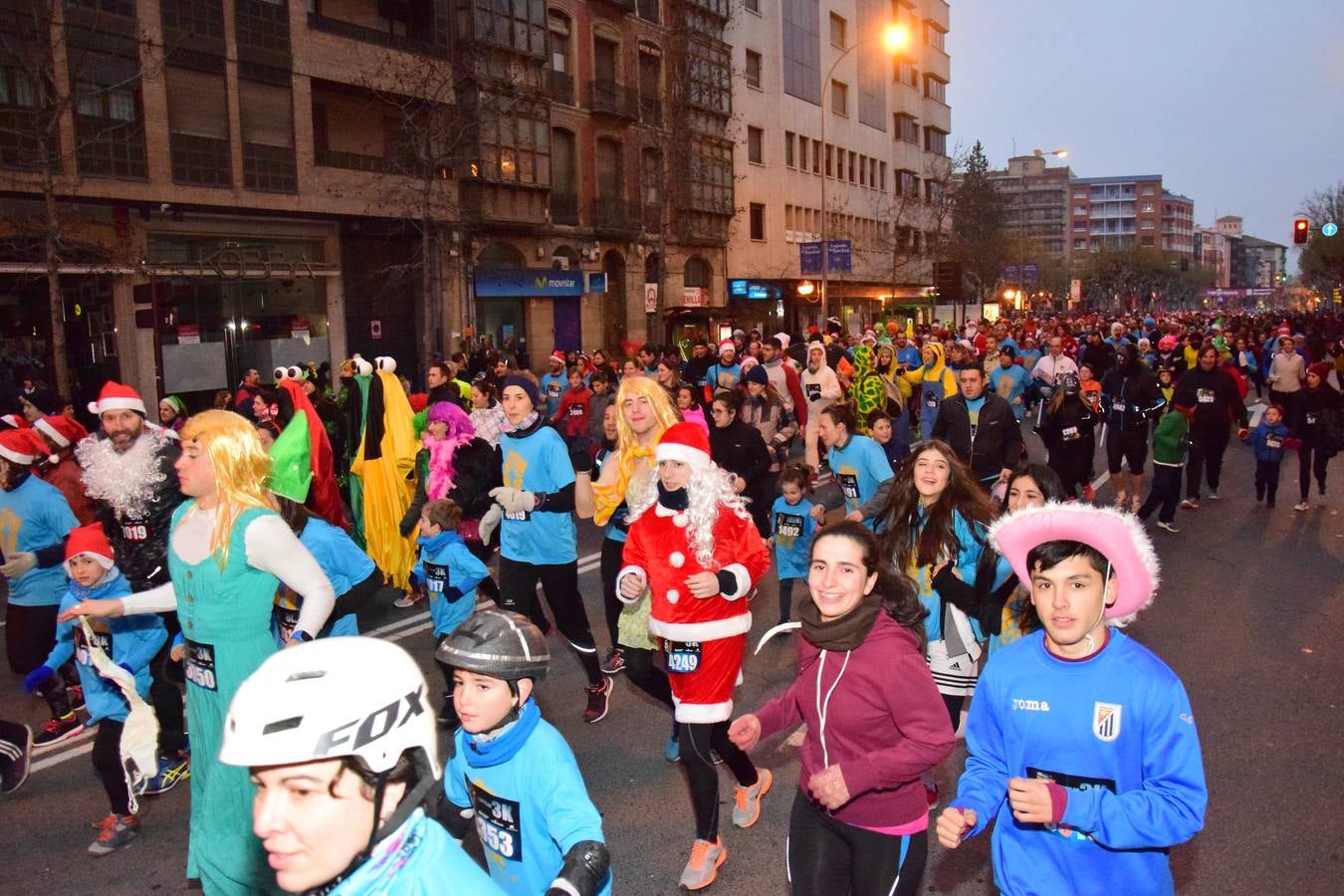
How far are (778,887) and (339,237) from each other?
25.7m

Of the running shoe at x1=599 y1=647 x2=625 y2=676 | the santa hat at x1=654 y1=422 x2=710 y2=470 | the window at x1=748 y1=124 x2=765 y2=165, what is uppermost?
the window at x1=748 y1=124 x2=765 y2=165

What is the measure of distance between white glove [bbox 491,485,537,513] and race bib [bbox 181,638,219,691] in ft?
7.50

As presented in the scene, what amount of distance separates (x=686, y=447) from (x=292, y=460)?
10.6ft

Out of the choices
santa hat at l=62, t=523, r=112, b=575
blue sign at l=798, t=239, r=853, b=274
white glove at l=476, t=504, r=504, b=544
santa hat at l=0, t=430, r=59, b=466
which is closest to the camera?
santa hat at l=62, t=523, r=112, b=575

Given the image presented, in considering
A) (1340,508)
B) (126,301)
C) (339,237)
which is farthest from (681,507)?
(339,237)

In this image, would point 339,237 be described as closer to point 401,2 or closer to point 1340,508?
point 401,2

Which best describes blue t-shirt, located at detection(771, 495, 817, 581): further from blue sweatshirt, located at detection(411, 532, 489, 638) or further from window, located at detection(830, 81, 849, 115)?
window, located at detection(830, 81, 849, 115)

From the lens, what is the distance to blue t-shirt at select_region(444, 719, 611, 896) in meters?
2.63

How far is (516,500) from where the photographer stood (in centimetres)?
595

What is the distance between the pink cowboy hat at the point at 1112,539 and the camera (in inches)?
107

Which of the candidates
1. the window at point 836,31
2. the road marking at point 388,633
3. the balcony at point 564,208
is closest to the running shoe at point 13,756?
the road marking at point 388,633

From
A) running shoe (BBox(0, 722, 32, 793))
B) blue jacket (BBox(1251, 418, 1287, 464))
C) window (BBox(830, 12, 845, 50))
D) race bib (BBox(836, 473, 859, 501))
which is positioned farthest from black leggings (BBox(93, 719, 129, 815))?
window (BBox(830, 12, 845, 50))

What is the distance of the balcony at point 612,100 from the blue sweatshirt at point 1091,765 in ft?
114

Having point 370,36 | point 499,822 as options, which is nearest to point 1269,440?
point 499,822
